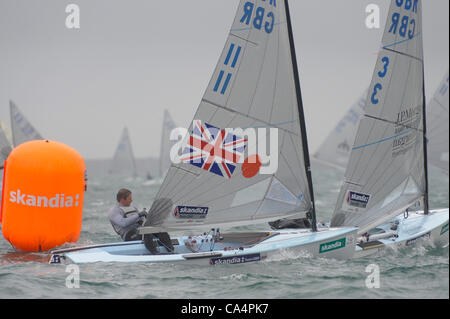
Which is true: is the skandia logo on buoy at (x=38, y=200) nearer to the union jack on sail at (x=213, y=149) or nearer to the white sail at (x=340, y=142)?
the union jack on sail at (x=213, y=149)

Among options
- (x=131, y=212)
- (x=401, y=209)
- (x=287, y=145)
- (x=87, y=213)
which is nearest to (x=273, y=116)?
(x=287, y=145)

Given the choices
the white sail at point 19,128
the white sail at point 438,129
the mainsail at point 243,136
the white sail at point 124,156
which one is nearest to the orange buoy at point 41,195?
the mainsail at point 243,136

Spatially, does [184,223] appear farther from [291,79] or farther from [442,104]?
[442,104]

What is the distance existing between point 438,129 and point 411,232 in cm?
651

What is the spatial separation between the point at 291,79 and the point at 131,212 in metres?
2.33

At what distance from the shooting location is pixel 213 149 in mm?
6148

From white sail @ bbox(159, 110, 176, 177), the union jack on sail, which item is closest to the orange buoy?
the union jack on sail

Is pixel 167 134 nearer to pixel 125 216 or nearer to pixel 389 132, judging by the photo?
pixel 389 132

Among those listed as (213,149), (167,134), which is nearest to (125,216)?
(213,149)

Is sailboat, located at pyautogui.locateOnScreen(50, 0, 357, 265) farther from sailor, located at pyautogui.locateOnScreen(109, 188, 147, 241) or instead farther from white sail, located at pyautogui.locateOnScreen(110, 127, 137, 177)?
white sail, located at pyautogui.locateOnScreen(110, 127, 137, 177)

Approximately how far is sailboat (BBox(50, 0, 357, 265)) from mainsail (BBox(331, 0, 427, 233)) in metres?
0.72

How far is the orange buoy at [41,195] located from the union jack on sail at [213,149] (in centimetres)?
127

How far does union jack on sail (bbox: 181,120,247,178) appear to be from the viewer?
6082 mm

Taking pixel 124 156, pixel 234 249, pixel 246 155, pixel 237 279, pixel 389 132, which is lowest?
pixel 124 156
